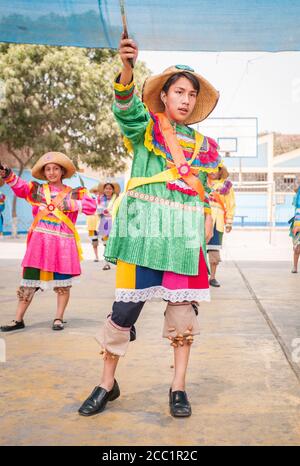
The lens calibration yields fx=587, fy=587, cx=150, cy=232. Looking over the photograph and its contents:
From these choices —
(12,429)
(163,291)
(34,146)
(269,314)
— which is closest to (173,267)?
Result: (163,291)

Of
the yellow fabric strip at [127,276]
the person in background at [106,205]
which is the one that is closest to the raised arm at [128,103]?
the yellow fabric strip at [127,276]

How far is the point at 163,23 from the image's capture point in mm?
5988

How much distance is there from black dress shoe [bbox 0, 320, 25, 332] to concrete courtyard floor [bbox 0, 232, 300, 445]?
0.12 metres

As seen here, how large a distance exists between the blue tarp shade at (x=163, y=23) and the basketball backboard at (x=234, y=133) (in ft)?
74.6

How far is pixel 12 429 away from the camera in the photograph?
286 centimetres

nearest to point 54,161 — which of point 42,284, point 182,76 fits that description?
point 42,284

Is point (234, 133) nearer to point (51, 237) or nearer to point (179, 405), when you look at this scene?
point (51, 237)

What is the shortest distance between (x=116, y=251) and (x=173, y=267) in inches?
12.8

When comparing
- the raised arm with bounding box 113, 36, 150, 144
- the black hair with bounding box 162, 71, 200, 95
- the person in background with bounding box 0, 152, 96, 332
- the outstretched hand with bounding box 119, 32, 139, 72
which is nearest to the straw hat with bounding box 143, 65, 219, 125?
the black hair with bounding box 162, 71, 200, 95

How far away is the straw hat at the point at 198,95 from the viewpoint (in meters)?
3.33

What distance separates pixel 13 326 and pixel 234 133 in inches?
1017

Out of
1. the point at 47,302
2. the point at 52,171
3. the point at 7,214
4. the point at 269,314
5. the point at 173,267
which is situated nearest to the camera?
the point at 173,267
